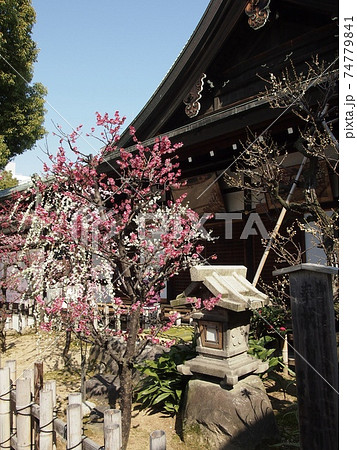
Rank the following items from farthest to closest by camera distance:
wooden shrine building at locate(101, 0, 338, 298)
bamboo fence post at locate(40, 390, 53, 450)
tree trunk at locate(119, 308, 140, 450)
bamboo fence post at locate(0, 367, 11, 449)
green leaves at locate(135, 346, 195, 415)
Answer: wooden shrine building at locate(101, 0, 338, 298) < green leaves at locate(135, 346, 195, 415) < tree trunk at locate(119, 308, 140, 450) < bamboo fence post at locate(0, 367, 11, 449) < bamboo fence post at locate(40, 390, 53, 450)

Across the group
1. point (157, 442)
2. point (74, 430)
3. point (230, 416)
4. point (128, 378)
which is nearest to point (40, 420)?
point (74, 430)

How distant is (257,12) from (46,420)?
29.8 feet

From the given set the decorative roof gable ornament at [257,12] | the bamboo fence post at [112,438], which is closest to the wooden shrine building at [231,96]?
the decorative roof gable ornament at [257,12]

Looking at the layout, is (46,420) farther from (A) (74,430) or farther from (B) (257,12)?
(B) (257,12)

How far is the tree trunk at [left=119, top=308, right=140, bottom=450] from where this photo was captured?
13.7 ft

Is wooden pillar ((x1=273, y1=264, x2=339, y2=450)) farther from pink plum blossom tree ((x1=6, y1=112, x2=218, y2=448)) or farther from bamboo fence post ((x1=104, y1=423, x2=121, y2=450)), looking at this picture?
pink plum blossom tree ((x1=6, y1=112, x2=218, y2=448))

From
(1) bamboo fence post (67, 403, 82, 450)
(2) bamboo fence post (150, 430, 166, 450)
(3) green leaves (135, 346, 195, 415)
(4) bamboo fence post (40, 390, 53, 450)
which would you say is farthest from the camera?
(3) green leaves (135, 346, 195, 415)

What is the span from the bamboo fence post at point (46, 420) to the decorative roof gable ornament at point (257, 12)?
8.55 metres

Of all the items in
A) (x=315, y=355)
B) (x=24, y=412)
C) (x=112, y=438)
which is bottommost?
(x=24, y=412)

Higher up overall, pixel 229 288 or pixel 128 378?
pixel 229 288

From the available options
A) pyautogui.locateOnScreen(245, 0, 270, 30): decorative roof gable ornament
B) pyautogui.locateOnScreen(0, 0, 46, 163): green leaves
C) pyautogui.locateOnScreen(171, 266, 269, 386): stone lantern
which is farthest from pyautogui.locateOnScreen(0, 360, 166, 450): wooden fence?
pyautogui.locateOnScreen(0, 0, 46, 163): green leaves

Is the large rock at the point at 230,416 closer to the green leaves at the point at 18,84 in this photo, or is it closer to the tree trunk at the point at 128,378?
the tree trunk at the point at 128,378

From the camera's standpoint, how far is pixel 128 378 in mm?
4352

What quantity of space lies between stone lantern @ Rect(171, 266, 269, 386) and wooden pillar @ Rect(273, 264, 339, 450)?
2.10 metres
